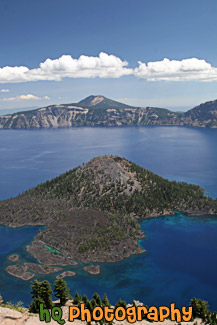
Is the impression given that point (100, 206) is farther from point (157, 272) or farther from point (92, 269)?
point (157, 272)

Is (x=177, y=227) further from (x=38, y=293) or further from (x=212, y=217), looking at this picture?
(x=38, y=293)

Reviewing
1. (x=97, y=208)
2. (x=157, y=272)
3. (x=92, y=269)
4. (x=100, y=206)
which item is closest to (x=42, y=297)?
(x=92, y=269)

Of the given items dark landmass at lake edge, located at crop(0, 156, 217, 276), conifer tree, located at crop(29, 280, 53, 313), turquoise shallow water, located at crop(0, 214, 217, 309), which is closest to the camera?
conifer tree, located at crop(29, 280, 53, 313)

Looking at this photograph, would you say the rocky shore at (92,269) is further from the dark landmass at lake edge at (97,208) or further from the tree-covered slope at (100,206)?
the tree-covered slope at (100,206)

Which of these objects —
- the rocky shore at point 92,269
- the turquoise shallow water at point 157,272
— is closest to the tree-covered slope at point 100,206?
the rocky shore at point 92,269

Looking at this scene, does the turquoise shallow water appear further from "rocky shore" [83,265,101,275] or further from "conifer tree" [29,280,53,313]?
"conifer tree" [29,280,53,313]

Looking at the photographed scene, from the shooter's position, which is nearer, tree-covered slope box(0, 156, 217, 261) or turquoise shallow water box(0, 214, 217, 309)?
turquoise shallow water box(0, 214, 217, 309)

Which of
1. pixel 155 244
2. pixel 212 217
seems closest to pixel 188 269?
pixel 155 244

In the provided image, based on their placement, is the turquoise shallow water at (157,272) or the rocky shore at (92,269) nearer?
the turquoise shallow water at (157,272)

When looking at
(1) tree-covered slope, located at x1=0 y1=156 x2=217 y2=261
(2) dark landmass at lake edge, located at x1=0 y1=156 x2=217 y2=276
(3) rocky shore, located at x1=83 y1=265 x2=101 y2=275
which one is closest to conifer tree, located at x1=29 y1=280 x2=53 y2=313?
(3) rocky shore, located at x1=83 y1=265 x2=101 y2=275
